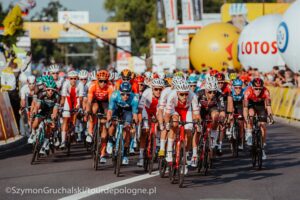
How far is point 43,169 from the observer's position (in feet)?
51.5

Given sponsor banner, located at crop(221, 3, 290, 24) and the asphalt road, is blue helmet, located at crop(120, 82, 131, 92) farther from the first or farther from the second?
sponsor banner, located at crop(221, 3, 290, 24)

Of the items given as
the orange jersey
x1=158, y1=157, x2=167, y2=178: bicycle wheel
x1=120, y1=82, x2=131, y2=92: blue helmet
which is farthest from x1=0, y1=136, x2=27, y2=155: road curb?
x1=158, y1=157, x2=167, y2=178: bicycle wheel

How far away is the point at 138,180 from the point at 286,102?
54.9 ft

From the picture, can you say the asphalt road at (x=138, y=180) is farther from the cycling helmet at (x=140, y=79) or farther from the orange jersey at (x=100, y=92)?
the cycling helmet at (x=140, y=79)

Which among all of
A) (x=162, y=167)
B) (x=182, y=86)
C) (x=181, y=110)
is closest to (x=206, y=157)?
(x=162, y=167)

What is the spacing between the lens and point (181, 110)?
1381cm

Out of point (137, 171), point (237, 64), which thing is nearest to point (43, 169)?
point (137, 171)

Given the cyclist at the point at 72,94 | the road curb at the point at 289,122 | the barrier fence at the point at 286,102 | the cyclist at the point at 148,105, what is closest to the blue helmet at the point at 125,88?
the cyclist at the point at 148,105

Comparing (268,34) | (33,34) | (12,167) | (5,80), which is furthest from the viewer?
(33,34)

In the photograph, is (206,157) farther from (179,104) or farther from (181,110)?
(179,104)

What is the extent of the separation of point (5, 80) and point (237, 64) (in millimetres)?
22393

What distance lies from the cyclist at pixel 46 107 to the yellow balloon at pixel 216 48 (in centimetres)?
2725

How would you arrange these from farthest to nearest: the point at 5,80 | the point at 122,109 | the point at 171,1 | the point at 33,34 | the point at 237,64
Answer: the point at 33,34
the point at 171,1
the point at 237,64
the point at 5,80
the point at 122,109

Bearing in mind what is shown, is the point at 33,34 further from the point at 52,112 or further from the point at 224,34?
the point at 52,112
